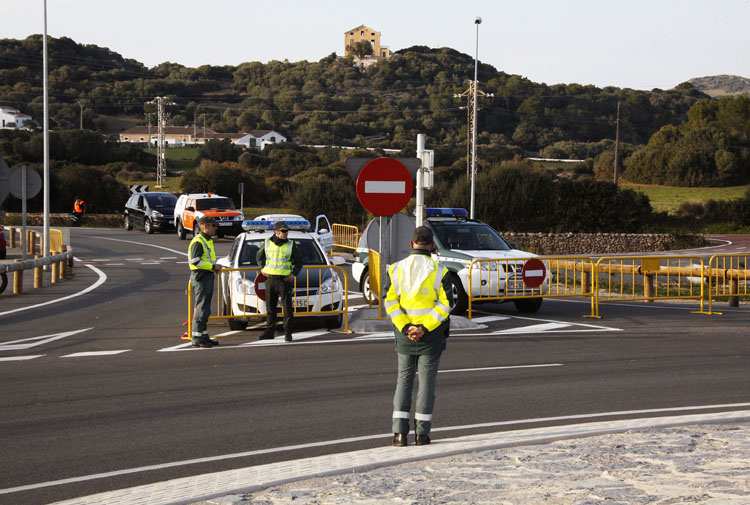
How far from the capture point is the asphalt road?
24.7 feet

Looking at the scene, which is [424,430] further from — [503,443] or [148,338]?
[148,338]

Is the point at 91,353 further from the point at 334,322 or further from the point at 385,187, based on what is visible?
the point at 385,187

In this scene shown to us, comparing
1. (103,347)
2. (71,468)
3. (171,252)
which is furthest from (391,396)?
(171,252)

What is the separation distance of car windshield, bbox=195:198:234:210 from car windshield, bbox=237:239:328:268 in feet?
76.0

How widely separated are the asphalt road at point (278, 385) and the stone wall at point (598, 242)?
2902 cm

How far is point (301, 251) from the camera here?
16.2m

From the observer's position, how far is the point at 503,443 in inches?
293

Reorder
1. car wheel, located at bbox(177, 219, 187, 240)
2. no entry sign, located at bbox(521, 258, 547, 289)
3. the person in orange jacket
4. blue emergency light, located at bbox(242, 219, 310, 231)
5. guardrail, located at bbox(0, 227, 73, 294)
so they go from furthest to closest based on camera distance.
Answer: the person in orange jacket, car wheel, located at bbox(177, 219, 187, 240), guardrail, located at bbox(0, 227, 73, 294), no entry sign, located at bbox(521, 258, 547, 289), blue emergency light, located at bbox(242, 219, 310, 231)

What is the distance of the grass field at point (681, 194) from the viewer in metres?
70.4

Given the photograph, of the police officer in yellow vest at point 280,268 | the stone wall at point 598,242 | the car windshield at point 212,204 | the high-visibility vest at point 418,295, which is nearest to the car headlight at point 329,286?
the police officer in yellow vest at point 280,268

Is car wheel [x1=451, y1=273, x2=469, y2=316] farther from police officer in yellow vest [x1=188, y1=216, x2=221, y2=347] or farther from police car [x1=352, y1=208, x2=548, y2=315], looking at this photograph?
police officer in yellow vest [x1=188, y1=216, x2=221, y2=347]

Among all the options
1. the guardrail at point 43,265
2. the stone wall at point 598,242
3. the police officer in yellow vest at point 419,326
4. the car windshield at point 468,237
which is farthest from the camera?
the stone wall at point 598,242

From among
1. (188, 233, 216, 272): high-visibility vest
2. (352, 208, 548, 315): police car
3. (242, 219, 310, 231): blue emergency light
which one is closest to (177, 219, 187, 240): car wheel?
(352, 208, 548, 315): police car

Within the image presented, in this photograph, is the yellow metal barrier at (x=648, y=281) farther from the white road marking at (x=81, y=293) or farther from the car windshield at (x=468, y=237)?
the white road marking at (x=81, y=293)
